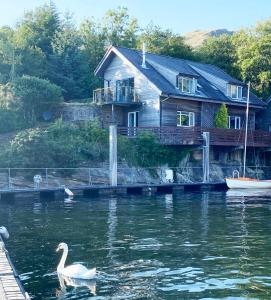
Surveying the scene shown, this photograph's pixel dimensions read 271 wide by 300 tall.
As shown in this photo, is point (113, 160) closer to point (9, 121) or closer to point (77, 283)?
point (9, 121)

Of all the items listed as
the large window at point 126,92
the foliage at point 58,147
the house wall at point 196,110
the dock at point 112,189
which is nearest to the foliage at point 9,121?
the foliage at point 58,147

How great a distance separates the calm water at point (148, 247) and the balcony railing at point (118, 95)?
18.2 metres

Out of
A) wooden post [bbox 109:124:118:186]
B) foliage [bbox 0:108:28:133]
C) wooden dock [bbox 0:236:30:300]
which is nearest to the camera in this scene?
wooden dock [bbox 0:236:30:300]

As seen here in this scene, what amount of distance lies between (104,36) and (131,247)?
5389 centimetres

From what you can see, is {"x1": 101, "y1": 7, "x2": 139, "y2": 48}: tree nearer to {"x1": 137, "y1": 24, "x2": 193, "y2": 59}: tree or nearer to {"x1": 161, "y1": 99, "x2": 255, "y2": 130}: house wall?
{"x1": 137, "y1": 24, "x2": 193, "y2": 59}: tree

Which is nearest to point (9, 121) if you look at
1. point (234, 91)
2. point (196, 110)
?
point (196, 110)

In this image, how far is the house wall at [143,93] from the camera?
44.9 meters

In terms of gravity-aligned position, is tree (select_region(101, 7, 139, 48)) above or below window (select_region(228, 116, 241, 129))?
above

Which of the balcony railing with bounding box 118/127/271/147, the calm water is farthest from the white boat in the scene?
the calm water

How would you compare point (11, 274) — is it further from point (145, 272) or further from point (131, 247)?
point (131, 247)

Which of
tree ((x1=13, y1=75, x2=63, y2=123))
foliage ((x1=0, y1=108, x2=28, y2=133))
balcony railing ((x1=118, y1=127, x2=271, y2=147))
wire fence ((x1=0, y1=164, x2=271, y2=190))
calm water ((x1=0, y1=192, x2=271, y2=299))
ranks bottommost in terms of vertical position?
calm water ((x1=0, y1=192, x2=271, y2=299))

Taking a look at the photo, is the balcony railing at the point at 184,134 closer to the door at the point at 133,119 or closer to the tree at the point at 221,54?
the door at the point at 133,119

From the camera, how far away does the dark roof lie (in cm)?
4581

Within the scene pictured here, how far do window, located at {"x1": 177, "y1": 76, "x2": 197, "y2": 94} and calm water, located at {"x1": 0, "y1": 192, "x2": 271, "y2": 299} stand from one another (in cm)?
1965
